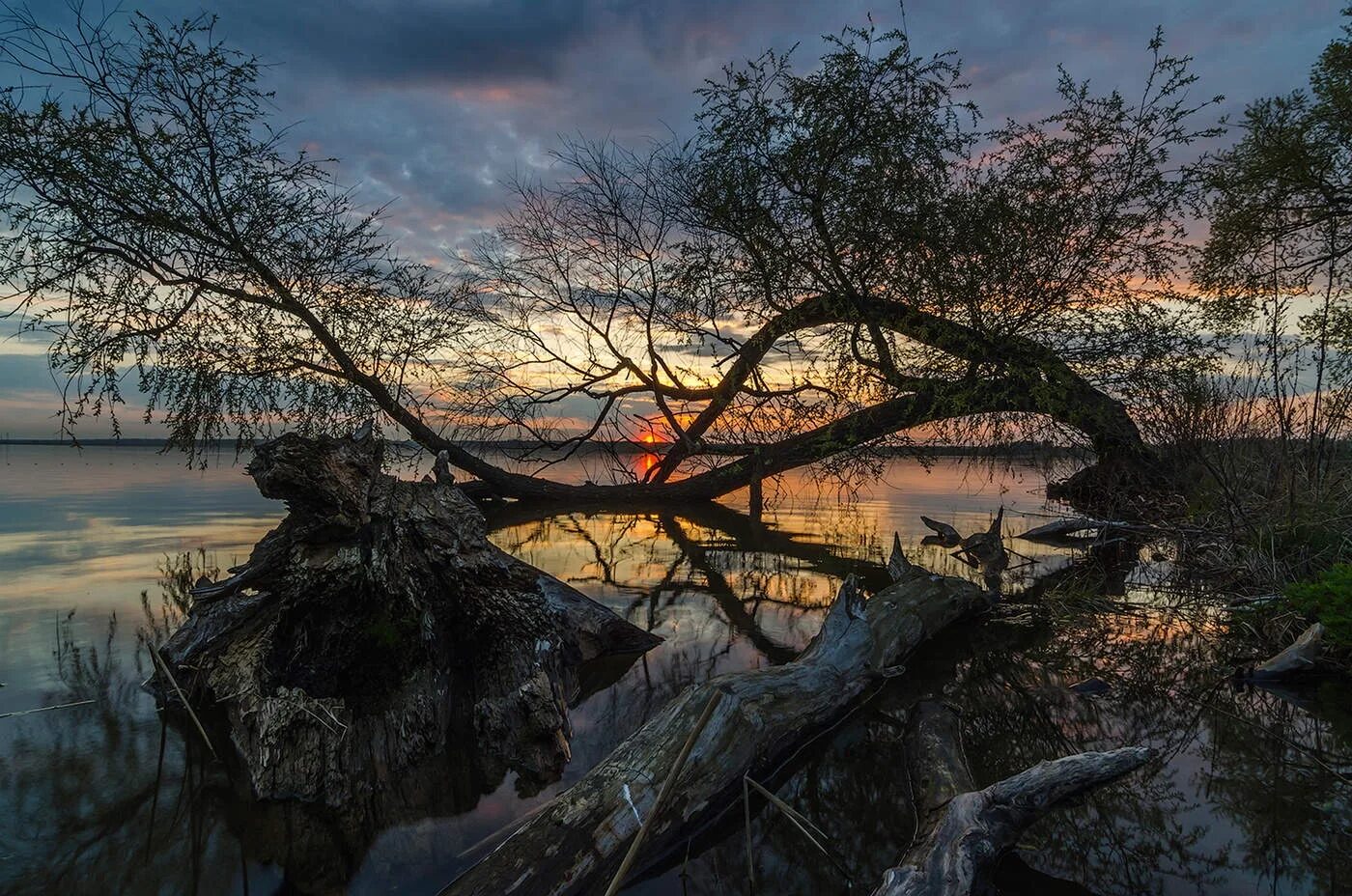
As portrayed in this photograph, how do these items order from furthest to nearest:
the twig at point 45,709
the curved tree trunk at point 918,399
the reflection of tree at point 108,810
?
the curved tree trunk at point 918,399 < the twig at point 45,709 < the reflection of tree at point 108,810

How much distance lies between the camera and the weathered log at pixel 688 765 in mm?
2465

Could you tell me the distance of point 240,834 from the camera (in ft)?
9.80

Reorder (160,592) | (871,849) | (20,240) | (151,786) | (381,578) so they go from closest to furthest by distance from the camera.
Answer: (871,849), (151,786), (381,578), (160,592), (20,240)

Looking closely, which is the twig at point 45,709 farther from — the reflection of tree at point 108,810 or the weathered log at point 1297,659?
the weathered log at point 1297,659

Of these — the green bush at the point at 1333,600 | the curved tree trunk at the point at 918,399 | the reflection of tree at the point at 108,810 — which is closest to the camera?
the reflection of tree at the point at 108,810

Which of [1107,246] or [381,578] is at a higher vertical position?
[1107,246]

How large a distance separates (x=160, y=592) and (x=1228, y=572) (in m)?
9.90

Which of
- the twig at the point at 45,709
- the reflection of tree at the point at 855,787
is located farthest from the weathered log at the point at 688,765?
the twig at the point at 45,709

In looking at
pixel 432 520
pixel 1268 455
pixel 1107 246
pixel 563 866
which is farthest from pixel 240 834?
pixel 1107 246

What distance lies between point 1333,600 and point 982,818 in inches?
155

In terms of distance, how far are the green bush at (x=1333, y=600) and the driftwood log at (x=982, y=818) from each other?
3.20 meters

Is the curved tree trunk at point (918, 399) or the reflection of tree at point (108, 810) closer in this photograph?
the reflection of tree at point (108, 810)

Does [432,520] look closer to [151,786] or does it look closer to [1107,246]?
[151,786]

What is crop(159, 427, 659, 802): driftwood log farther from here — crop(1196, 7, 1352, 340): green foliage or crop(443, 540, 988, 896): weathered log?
crop(1196, 7, 1352, 340): green foliage
